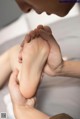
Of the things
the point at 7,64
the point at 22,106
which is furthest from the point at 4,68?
the point at 22,106

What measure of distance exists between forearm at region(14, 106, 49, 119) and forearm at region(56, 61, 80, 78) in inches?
3.8

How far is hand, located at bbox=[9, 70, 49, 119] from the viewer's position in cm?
52

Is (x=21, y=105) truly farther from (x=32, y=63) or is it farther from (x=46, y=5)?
(x=46, y=5)

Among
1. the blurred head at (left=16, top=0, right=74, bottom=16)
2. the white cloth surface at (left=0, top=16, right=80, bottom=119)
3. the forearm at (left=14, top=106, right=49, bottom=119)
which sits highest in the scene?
the blurred head at (left=16, top=0, right=74, bottom=16)

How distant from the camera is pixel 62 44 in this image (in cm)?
65

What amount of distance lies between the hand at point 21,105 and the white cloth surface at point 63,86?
57 millimetres

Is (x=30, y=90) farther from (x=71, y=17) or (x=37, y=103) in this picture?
(x=71, y=17)

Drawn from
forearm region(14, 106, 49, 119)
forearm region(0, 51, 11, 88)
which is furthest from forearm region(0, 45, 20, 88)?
forearm region(14, 106, 49, 119)

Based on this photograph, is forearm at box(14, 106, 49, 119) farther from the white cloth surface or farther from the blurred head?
the blurred head

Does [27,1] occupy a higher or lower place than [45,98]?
higher

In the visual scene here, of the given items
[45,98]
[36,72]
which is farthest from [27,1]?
[45,98]

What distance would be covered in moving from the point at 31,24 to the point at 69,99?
21 centimetres

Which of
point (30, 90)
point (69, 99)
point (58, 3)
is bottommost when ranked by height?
point (69, 99)

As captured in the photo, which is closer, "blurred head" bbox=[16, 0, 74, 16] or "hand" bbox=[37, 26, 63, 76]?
"blurred head" bbox=[16, 0, 74, 16]
